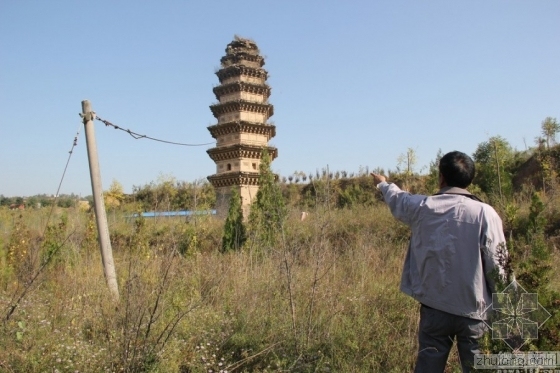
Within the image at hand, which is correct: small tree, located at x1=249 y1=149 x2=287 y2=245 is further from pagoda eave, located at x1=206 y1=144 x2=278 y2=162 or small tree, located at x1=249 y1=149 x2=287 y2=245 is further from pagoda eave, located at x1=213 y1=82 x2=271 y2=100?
pagoda eave, located at x1=213 y1=82 x2=271 y2=100

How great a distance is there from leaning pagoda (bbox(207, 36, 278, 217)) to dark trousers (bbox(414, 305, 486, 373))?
1912 cm

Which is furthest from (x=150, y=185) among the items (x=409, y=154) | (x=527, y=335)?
(x=527, y=335)

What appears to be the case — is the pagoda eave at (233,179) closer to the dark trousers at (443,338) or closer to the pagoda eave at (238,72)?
the pagoda eave at (238,72)

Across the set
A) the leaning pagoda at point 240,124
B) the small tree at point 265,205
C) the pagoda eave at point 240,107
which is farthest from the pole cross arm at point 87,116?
the pagoda eave at point 240,107

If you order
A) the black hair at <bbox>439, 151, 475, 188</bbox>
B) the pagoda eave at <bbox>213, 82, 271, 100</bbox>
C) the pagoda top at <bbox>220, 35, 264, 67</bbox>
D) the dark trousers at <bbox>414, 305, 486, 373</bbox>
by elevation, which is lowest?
the dark trousers at <bbox>414, 305, 486, 373</bbox>

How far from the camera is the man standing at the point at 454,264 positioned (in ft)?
6.22

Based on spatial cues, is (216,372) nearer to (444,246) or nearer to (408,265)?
(408,265)

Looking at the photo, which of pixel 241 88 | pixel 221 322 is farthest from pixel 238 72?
pixel 221 322

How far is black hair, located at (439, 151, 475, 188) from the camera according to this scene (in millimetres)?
2039

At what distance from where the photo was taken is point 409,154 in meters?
23.2

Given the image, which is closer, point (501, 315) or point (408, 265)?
point (501, 315)

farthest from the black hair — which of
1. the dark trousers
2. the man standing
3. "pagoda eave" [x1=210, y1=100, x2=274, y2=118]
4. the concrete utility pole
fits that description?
"pagoda eave" [x1=210, y1=100, x2=274, y2=118]

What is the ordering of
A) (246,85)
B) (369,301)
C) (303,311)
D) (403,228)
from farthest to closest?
(246,85)
(403,228)
(369,301)
(303,311)

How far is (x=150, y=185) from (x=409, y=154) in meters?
26.5
